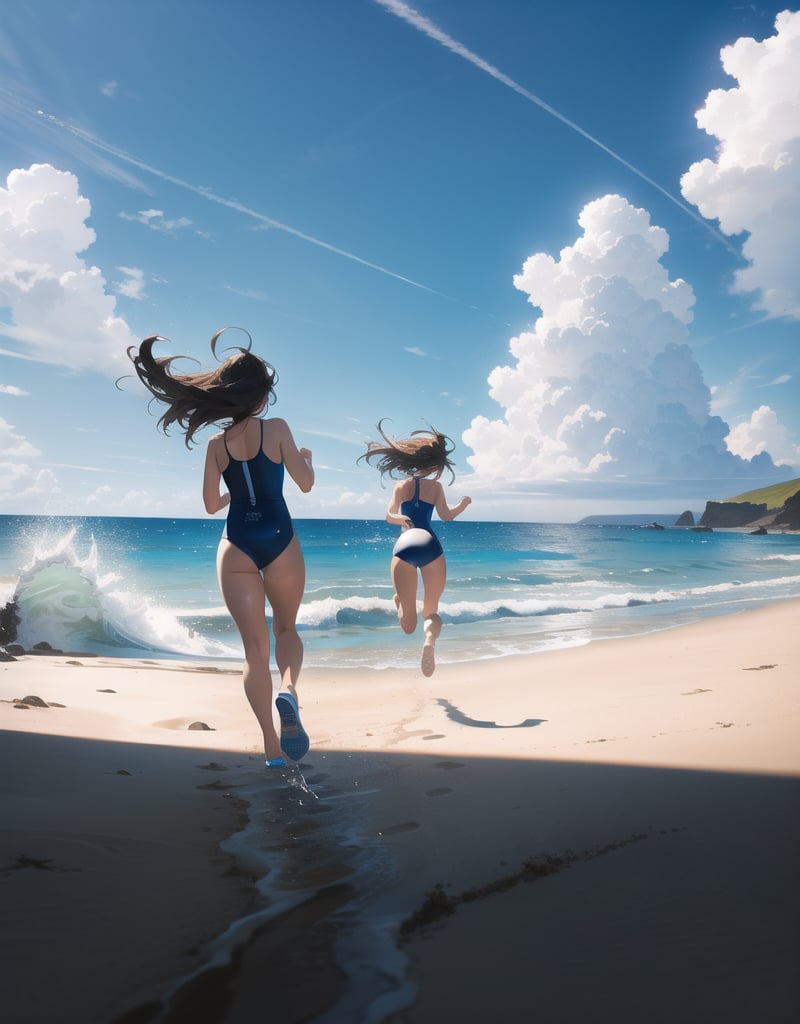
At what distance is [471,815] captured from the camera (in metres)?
2.62

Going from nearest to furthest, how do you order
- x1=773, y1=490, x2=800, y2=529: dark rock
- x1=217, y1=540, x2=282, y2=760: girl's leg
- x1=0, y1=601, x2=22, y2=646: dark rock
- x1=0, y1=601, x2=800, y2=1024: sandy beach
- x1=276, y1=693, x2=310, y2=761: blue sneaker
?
x1=0, y1=601, x2=800, y2=1024: sandy beach
x1=276, y1=693, x2=310, y2=761: blue sneaker
x1=217, y1=540, x2=282, y2=760: girl's leg
x1=0, y1=601, x2=22, y2=646: dark rock
x1=773, y1=490, x2=800, y2=529: dark rock

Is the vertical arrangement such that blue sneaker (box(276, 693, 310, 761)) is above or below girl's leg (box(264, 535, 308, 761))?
below

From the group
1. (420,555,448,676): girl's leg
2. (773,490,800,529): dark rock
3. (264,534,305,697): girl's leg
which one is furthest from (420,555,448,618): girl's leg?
(773,490,800,529): dark rock

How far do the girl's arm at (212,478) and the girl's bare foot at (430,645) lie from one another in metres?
2.85

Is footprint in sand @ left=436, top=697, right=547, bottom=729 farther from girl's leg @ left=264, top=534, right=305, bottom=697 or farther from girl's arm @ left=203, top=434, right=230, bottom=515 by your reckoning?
girl's arm @ left=203, top=434, right=230, bottom=515

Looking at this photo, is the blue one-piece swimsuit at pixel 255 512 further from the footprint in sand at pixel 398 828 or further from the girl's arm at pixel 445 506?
the girl's arm at pixel 445 506

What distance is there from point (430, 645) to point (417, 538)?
111 cm

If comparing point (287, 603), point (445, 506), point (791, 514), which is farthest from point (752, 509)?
point (287, 603)

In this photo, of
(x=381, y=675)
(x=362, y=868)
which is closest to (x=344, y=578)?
(x=381, y=675)

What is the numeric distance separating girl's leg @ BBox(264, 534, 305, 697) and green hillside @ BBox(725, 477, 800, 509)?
135m

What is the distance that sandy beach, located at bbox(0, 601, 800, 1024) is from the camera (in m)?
1.37

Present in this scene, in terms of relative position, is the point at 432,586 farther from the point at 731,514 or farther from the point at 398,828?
the point at 731,514

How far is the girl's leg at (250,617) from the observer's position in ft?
12.1

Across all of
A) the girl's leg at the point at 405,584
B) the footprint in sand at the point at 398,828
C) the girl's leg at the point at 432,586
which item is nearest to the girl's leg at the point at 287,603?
the footprint in sand at the point at 398,828
